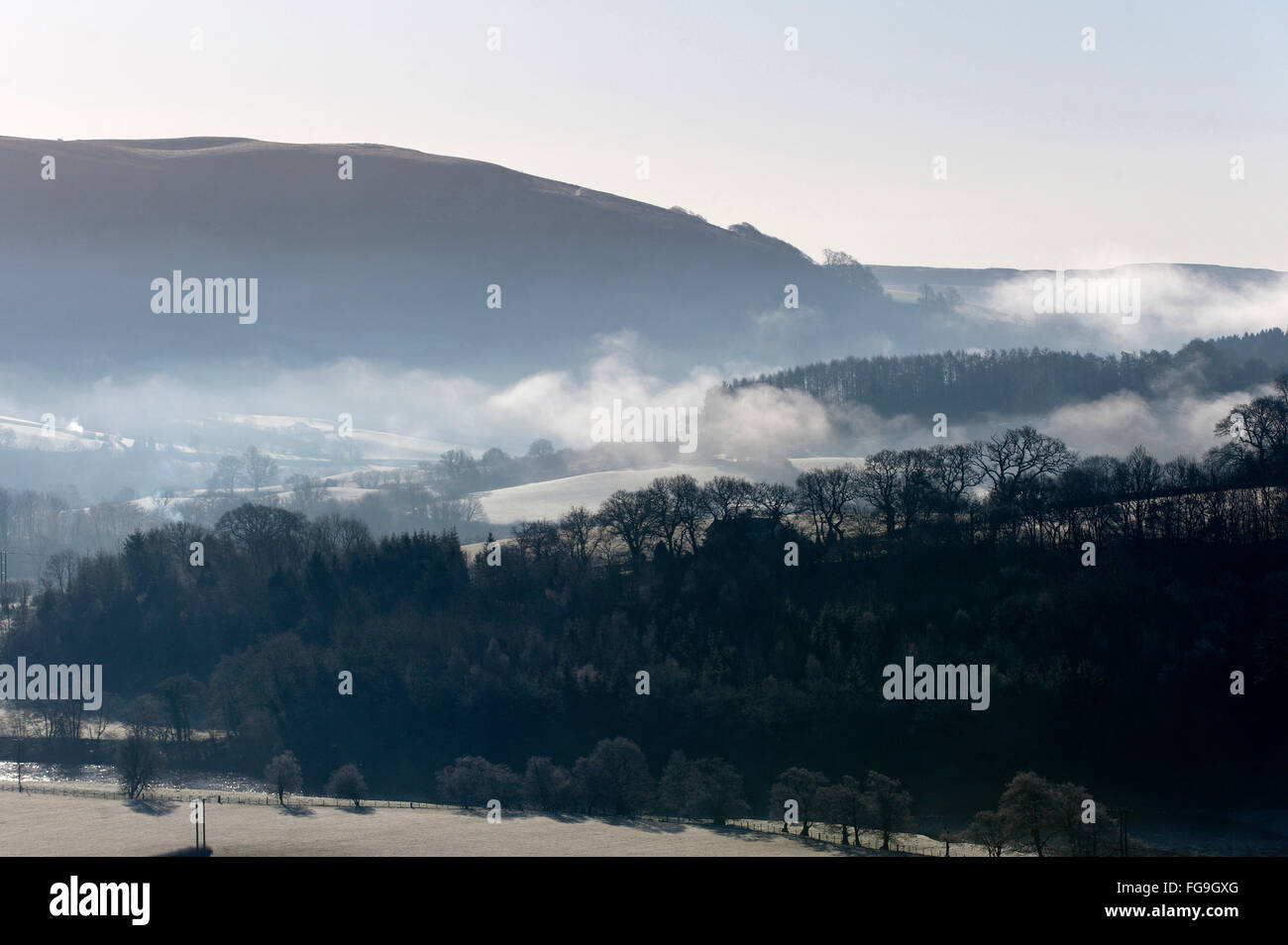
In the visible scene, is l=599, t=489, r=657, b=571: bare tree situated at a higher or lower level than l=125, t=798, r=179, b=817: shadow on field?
higher

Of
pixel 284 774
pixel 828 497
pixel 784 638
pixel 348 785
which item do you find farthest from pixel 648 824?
pixel 828 497

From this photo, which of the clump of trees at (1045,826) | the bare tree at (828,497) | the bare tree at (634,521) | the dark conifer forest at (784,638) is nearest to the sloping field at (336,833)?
the dark conifer forest at (784,638)

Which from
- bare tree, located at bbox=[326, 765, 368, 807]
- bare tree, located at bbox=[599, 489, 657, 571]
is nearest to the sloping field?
bare tree, located at bbox=[326, 765, 368, 807]

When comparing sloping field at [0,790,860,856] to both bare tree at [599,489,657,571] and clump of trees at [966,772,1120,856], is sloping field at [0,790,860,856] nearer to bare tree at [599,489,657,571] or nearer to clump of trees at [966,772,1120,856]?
clump of trees at [966,772,1120,856]

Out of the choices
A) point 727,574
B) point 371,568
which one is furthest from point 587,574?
point 371,568

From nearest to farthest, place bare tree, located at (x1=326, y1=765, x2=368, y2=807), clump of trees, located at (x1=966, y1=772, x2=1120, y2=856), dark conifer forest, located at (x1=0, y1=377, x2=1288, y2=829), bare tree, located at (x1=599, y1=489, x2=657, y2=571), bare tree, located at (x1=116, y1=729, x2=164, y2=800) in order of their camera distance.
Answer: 1. clump of trees, located at (x1=966, y1=772, x2=1120, y2=856)
2. bare tree, located at (x1=116, y1=729, x2=164, y2=800)
3. bare tree, located at (x1=326, y1=765, x2=368, y2=807)
4. dark conifer forest, located at (x1=0, y1=377, x2=1288, y2=829)
5. bare tree, located at (x1=599, y1=489, x2=657, y2=571)

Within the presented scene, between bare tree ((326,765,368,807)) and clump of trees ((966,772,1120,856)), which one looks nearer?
clump of trees ((966,772,1120,856))
